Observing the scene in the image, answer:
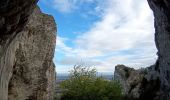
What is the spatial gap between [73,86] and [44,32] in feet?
46.0

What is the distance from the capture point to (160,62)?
2756 centimetres

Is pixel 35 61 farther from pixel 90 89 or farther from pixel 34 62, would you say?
pixel 90 89

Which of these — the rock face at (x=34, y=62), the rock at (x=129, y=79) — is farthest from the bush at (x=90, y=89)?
the rock face at (x=34, y=62)

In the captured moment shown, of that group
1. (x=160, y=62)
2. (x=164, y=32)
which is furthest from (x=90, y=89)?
(x=164, y=32)

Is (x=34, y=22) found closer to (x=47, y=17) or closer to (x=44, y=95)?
(x=47, y=17)

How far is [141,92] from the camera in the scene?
3647cm

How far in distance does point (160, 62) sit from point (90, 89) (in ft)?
44.7

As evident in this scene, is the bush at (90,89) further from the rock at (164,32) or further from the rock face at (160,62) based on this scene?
the rock at (164,32)

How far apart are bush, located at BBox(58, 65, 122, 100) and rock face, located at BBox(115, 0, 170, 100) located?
3.46 metres

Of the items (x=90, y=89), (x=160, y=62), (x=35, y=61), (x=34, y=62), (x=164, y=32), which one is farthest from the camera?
(x=90, y=89)

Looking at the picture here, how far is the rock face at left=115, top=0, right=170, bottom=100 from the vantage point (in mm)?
21312

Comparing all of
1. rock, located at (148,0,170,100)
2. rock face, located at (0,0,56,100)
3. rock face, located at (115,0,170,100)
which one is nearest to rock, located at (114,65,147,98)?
rock face, located at (115,0,170,100)

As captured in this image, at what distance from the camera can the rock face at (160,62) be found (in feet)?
69.9

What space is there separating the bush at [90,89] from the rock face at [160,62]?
11.3 feet
